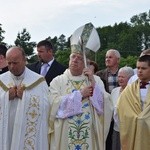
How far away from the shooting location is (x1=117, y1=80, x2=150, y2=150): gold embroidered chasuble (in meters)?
6.36

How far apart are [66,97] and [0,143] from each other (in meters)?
1.29

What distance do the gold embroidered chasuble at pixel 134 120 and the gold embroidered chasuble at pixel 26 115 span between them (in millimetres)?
1120

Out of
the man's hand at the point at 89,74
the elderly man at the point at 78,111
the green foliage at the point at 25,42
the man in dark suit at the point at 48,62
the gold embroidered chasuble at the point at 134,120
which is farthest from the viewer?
the green foliage at the point at 25,42

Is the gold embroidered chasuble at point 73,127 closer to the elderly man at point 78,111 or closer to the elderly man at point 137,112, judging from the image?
the elderly man at point 78,111

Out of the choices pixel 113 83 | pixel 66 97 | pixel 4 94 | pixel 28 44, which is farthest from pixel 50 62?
pixel 28 44

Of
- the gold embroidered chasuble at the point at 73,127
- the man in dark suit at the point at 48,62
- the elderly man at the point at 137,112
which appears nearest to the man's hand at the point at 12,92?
the gold embroidered chasuble at the point at 73,127

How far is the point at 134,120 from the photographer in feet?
21.0

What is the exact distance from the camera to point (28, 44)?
51938mm

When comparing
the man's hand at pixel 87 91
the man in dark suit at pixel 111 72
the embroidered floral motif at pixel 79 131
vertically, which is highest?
the man in dark suit at pixel 111 72

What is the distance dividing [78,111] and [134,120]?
39.3 inches

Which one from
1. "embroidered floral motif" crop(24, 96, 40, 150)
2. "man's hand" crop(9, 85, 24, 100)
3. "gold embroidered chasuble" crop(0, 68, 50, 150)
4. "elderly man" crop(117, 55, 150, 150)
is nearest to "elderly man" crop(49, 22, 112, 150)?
"gold embroidered chasuble" crop(0, 68, 50, 150)

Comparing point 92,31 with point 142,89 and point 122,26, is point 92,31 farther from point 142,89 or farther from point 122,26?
point 122,26

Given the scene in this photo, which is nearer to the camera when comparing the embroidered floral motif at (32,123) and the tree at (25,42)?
the embroidered floral motif at (32,123)

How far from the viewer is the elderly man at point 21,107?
20.9ft
